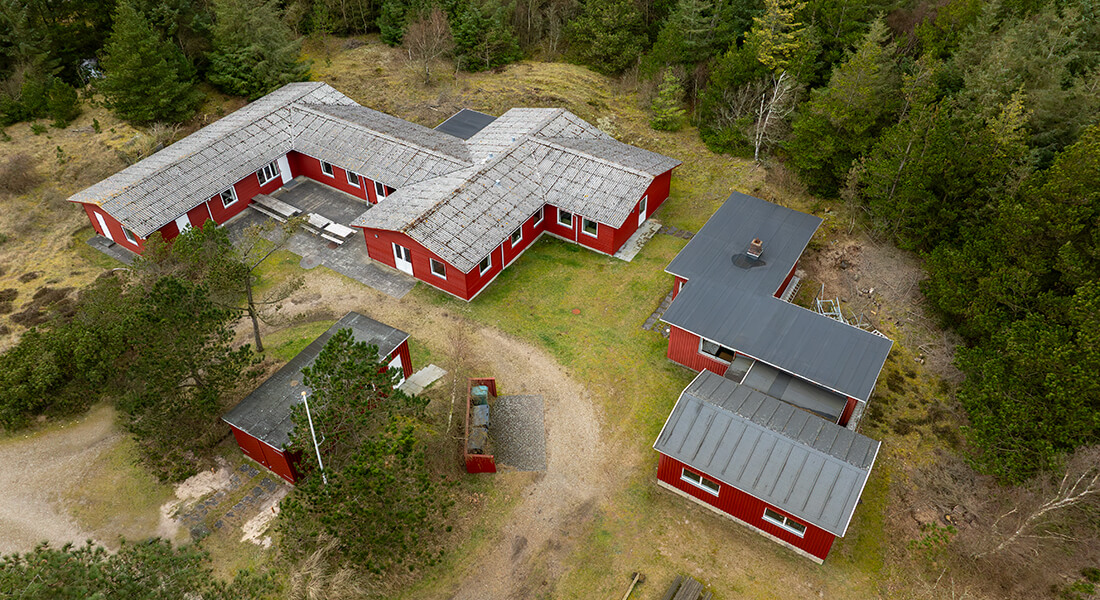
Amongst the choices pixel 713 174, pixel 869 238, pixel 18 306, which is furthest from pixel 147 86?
pixel 869 238

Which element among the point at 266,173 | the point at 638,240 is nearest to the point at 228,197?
the point at 266,173

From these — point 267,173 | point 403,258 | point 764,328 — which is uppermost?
point 764,328

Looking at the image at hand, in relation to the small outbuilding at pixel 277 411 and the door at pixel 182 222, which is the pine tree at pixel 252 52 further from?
the small outbuilding at pixel 277 411

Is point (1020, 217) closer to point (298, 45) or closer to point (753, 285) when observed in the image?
point (753, 285)

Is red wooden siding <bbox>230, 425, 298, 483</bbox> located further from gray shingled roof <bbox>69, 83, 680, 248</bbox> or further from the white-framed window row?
the white-framed window row

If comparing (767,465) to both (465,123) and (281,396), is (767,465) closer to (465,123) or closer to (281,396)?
(281,396)

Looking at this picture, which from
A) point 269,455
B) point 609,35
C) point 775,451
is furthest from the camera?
point 609,35

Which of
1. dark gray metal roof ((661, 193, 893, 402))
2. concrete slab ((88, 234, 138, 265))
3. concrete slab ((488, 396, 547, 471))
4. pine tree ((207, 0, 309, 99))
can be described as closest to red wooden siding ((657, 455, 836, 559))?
concrete slab ((488, 396, 547, 471))
